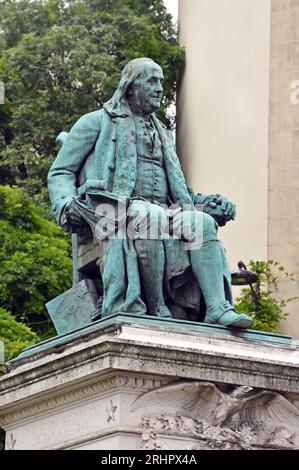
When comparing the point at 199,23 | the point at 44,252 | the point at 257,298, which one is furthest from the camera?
the point at 199,23

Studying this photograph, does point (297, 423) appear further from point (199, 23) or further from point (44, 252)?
point (199, 23)

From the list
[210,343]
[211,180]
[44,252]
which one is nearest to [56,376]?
→ [210,343]

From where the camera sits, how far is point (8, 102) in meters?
38.0

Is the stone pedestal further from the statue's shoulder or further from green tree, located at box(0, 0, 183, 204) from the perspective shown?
green tree, located at box(0, 0, 183, 204)

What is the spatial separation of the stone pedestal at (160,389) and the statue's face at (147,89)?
6.97ft

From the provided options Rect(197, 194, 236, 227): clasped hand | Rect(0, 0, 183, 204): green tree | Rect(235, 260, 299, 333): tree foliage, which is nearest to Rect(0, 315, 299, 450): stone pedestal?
Rect(197, 194, 236, 227): clasped hand

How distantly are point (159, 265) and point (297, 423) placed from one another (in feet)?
5.16

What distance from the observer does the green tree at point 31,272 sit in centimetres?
3067

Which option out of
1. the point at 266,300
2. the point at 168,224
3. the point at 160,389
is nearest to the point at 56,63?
the point at 266,300

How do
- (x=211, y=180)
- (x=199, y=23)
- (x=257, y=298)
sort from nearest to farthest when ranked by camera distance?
(x=257, y=298) < (x=211, y=180) < (x=199, y=23)

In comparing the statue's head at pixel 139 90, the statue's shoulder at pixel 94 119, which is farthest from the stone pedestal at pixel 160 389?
the statue's head at pixel 139 90

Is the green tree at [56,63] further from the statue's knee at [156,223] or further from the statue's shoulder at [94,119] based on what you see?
the statue's knee at [156,223]

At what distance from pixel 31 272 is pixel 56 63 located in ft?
29.1

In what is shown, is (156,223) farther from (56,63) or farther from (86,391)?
(56,63)
